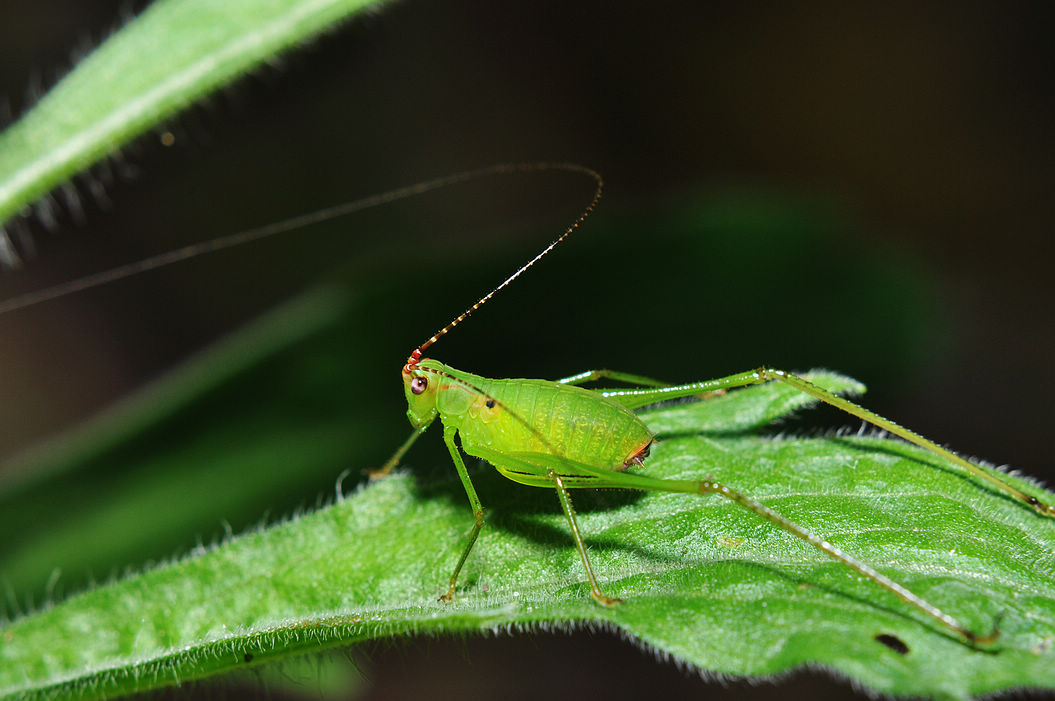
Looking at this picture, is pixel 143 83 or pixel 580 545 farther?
pixel 143 83

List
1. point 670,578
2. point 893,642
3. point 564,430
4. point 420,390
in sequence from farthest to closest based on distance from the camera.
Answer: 1. point 420,390
2. point 564,430
3. point 670,578
4. point 893,642

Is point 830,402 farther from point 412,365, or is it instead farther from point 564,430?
point 412,365

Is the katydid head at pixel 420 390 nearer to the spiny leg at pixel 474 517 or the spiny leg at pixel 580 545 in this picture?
the spiny leg at pixel 474 517

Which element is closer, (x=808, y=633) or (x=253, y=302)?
(x=808, y=633)

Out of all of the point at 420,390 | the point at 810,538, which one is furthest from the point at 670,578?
the point at 420,390

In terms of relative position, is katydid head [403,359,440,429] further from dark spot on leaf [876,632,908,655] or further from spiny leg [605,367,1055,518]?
dark spot on leaf [876,632,908,655]

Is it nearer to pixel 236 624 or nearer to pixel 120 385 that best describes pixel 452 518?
pixel 236 624

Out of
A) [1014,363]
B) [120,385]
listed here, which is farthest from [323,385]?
[1014,363]
